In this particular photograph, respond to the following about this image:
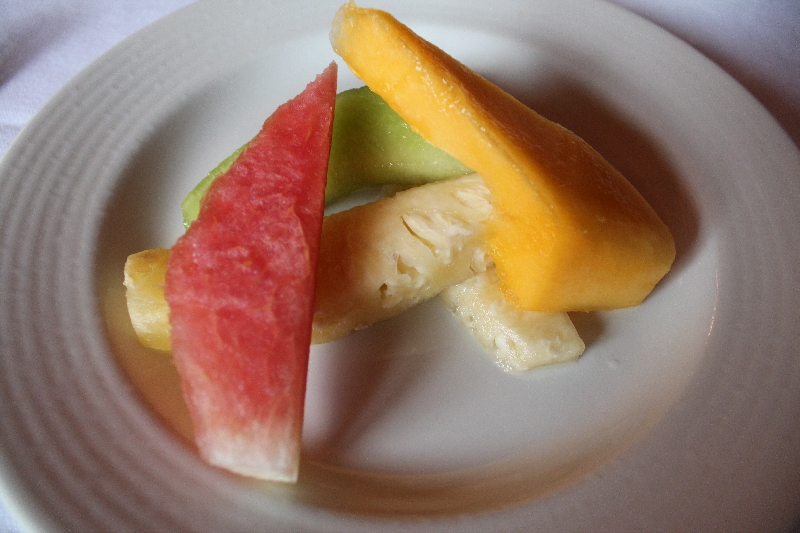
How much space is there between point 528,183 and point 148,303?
54 centimetres

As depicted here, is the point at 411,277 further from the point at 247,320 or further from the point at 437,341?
the point at 247,320

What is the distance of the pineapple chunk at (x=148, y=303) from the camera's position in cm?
76

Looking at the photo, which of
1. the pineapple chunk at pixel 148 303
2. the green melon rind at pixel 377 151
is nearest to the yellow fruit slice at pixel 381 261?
the pineapple chunk at pixel 148 303

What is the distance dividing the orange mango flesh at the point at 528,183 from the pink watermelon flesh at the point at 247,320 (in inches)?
8.6

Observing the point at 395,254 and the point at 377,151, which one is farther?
the point at 377,151

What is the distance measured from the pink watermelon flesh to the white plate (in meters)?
0.06

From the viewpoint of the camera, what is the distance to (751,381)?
716 millimetres

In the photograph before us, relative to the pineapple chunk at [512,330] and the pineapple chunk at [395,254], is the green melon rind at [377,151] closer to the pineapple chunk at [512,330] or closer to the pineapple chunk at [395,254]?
the pineapple chunk at [395,254]

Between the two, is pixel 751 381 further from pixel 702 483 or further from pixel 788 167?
→ pixel 788 167

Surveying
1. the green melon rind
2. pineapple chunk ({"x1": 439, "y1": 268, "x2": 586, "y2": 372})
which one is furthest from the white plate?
the green melon rind

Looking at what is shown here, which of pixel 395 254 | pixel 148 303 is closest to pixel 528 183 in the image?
pixel 395 254

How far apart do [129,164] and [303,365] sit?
0.57 meters

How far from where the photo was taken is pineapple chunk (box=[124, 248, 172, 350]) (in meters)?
0.76

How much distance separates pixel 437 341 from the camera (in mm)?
872
